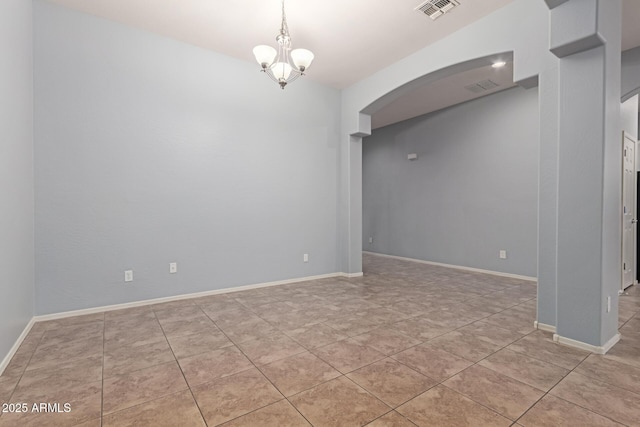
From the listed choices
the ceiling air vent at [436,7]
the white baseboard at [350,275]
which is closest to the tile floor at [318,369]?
the white baseboard at [350,275]

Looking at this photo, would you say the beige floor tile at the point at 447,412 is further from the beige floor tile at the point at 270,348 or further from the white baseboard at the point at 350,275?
the white baseboard at the point at 350,275

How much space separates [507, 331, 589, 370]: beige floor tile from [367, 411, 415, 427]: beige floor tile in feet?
4.47

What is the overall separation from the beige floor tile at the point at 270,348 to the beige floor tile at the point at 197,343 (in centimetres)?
20

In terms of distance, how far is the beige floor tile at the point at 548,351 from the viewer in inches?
87.7

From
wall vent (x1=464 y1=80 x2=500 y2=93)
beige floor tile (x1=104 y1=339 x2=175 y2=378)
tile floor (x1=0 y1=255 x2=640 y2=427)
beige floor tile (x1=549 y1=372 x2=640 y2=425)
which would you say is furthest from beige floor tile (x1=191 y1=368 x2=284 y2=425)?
wall vent (x1=464 y1=80 x2=500 y2=93)

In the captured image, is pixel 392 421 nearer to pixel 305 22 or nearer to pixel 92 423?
pixel 92 423

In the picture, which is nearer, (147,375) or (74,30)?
(147,375)

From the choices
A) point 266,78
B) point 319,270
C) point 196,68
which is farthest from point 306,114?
point 319,270

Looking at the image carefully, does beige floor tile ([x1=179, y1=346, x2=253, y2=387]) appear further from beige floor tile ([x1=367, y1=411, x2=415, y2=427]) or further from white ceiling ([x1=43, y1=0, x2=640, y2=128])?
white ceiling ([x1=43, y1=0, x2=640, y2=128])

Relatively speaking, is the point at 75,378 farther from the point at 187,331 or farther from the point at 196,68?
the point at 196,68

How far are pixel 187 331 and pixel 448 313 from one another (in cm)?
266

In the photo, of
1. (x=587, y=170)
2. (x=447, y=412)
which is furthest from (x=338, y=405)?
(x=587, y=170)

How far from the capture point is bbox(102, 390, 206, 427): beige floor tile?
5.16 ft

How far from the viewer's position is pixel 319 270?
510 centimetres
